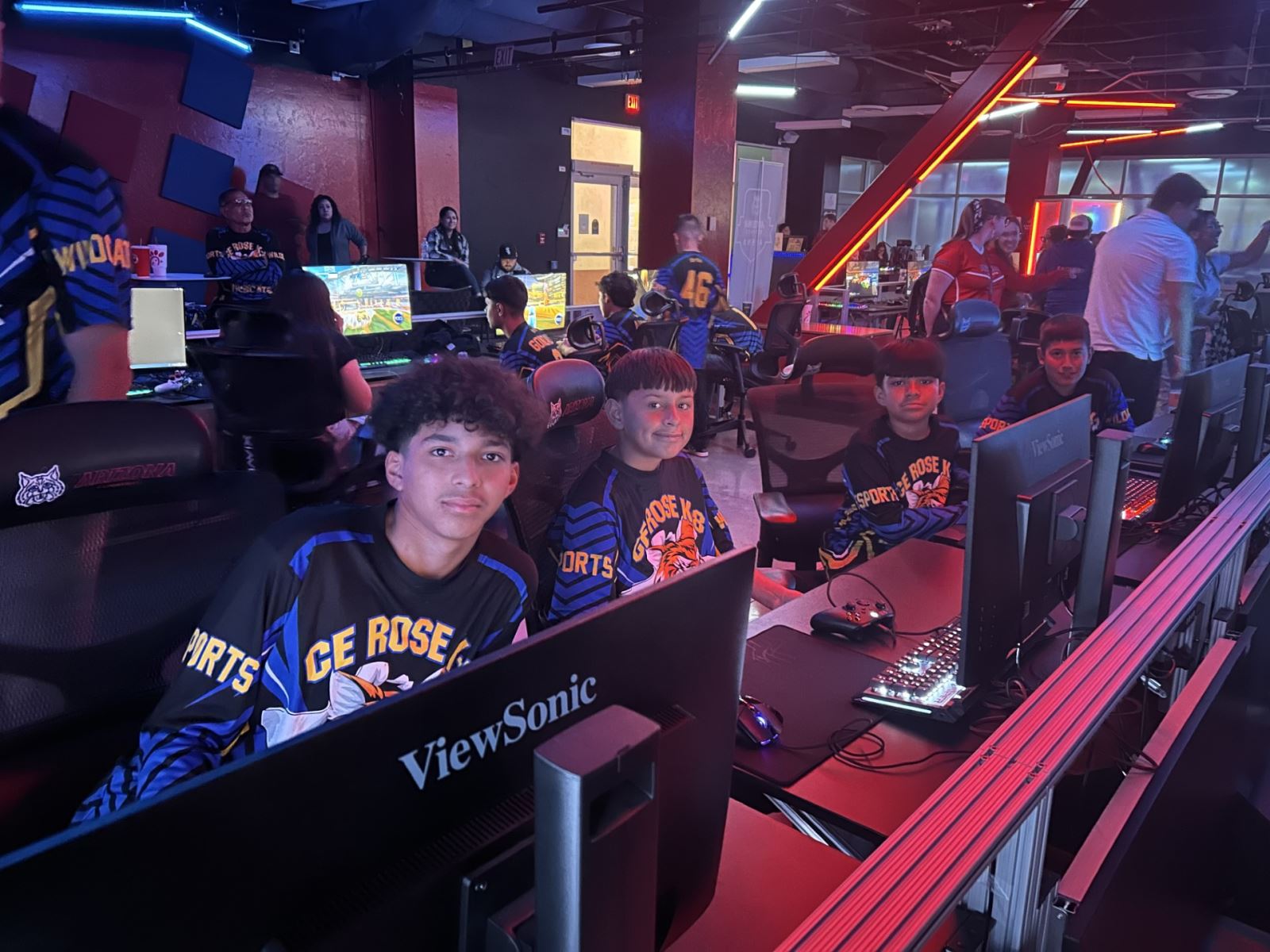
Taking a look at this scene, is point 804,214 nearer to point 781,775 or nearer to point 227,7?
point 227,7

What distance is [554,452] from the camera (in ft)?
6.76

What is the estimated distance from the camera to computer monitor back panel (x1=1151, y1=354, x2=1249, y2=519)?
206 cm

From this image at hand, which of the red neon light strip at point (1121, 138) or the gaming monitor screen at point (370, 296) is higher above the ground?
the red neon light strip at point (1121, 138)

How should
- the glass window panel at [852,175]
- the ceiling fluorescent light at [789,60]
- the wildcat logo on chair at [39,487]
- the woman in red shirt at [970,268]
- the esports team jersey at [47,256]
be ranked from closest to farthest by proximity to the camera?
the wildcat logo on chair at [39,487]
the esports team jersey at [47,256]
the woman in red shirt at [970,268]
the ceiling fluorescent light at [789,60]
the glass window panel at [852,175]

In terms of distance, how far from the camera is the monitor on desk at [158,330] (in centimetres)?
386

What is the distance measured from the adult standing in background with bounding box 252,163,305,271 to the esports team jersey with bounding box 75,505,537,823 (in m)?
7.93

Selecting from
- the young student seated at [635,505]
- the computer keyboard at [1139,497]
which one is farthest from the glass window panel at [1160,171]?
the young student seated at [635,505]

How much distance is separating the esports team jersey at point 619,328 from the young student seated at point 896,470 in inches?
117

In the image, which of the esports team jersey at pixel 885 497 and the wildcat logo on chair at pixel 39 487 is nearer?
the wildcat logo on chair at pixel 39 487

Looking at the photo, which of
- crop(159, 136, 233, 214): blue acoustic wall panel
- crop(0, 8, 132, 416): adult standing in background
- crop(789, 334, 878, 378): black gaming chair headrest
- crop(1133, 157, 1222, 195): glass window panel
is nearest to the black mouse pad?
crop(789, 334, 878, 378): black gaming chair headrest

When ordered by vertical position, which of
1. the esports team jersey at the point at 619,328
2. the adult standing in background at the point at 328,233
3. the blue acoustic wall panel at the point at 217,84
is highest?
the blue acoustic wall panel at the point at 217,84

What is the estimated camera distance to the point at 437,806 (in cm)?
57

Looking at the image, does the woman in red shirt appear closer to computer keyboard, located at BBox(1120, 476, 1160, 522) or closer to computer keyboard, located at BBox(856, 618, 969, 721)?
computer keyboard, located at BBox(1120, 476, 1160, 522)

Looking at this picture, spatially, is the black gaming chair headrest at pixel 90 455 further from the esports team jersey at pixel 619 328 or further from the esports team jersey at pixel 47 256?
the esports team jersey at pixel 619 328
